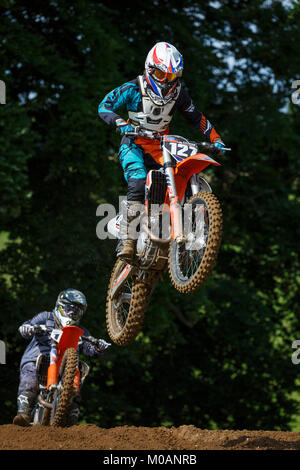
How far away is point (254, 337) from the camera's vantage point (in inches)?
755

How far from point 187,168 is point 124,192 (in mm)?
8842

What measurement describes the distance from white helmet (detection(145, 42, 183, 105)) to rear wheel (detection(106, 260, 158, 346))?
6.19ft

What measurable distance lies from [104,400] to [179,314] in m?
2.92

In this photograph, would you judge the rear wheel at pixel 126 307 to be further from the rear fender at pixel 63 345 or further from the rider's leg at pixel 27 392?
the rider's leg at pixel 27 392

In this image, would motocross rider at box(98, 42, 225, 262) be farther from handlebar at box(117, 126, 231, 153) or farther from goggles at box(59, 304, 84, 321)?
goggles at box(59, 304, 84, 321)

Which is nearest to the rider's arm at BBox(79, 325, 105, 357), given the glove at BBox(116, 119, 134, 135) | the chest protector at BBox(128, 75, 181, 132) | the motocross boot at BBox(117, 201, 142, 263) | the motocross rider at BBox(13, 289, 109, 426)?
the motocross rider at BBox(13, 289, 109, 426)

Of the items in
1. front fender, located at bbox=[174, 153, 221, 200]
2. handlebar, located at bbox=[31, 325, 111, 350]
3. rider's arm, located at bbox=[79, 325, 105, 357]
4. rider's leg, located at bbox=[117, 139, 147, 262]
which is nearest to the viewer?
front fender, located at bbox=[174, 153, 221, 200]

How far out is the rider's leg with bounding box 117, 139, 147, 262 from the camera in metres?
7.59

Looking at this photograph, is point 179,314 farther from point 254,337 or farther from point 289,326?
point 289,326

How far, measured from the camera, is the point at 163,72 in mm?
7363

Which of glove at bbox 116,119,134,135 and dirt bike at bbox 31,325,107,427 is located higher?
glove at bbox 116,119,134,135

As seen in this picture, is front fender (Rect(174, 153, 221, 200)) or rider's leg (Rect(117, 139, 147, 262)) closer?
front fender (Rect(174, 153, 221, 200))
